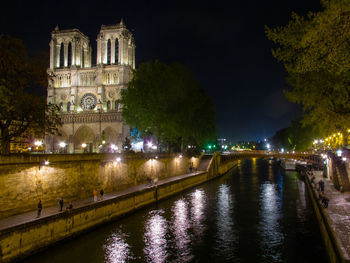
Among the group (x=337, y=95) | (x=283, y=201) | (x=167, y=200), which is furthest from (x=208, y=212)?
(x=337, y=95)

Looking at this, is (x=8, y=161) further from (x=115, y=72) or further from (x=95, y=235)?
(x=115, y=72)

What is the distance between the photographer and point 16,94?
1823 cm

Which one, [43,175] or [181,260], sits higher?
[43,175]

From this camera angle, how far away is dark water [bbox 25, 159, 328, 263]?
14.8 meters

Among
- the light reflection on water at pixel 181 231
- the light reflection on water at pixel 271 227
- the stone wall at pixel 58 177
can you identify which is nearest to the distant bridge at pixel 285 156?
the light reflection on water at pixel 271 227

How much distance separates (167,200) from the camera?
95.3ft

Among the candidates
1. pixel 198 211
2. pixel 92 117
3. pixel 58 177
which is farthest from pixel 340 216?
pixel 92 117

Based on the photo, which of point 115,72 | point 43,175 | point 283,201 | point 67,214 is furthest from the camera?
point 115,72

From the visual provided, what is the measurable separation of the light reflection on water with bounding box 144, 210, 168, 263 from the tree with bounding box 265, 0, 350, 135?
998cm

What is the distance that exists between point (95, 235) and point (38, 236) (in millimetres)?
3693

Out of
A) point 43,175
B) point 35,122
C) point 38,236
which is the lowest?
point 38,236

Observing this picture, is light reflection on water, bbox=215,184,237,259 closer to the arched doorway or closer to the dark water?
the dark water

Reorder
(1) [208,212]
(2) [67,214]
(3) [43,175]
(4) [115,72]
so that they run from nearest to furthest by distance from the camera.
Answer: (2) [67,214] → (3) [43,175] → (1) [208,212] → (4) [115,72]

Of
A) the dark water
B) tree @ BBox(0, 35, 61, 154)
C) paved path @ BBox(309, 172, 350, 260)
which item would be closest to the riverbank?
paved path @ BBox(309, 172, 350, 260)
